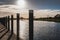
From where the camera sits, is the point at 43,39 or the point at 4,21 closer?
the point at 4,21

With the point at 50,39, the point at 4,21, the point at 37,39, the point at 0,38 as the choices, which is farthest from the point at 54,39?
the point at 0,38

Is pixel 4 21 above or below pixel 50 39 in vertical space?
above

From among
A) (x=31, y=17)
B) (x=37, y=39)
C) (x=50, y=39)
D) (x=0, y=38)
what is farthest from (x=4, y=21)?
(x=31, y=17)

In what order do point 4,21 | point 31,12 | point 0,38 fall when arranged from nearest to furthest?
1. point 31,12
2. point 0,38
3. point 4,21

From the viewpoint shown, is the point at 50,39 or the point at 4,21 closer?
the point at 4,21

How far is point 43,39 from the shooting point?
15.9 metres

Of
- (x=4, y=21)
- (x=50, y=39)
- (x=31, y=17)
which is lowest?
(x=50, y=39)

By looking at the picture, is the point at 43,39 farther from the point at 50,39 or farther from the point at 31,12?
the point at 31,12

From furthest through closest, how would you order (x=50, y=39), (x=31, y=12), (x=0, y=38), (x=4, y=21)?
1. (x=50, y=39)
2. (x=4, y=21)
3. (x=0, y=38)
4. (x=31, y=12)

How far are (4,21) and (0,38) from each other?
684cm

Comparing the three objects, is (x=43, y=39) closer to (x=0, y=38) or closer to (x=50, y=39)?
(x=50, y=39)

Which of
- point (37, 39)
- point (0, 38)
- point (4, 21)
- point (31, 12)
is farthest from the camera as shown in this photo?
Result: point (37, 39)

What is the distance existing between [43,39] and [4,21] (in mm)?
3869

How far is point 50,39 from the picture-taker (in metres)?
16.4
